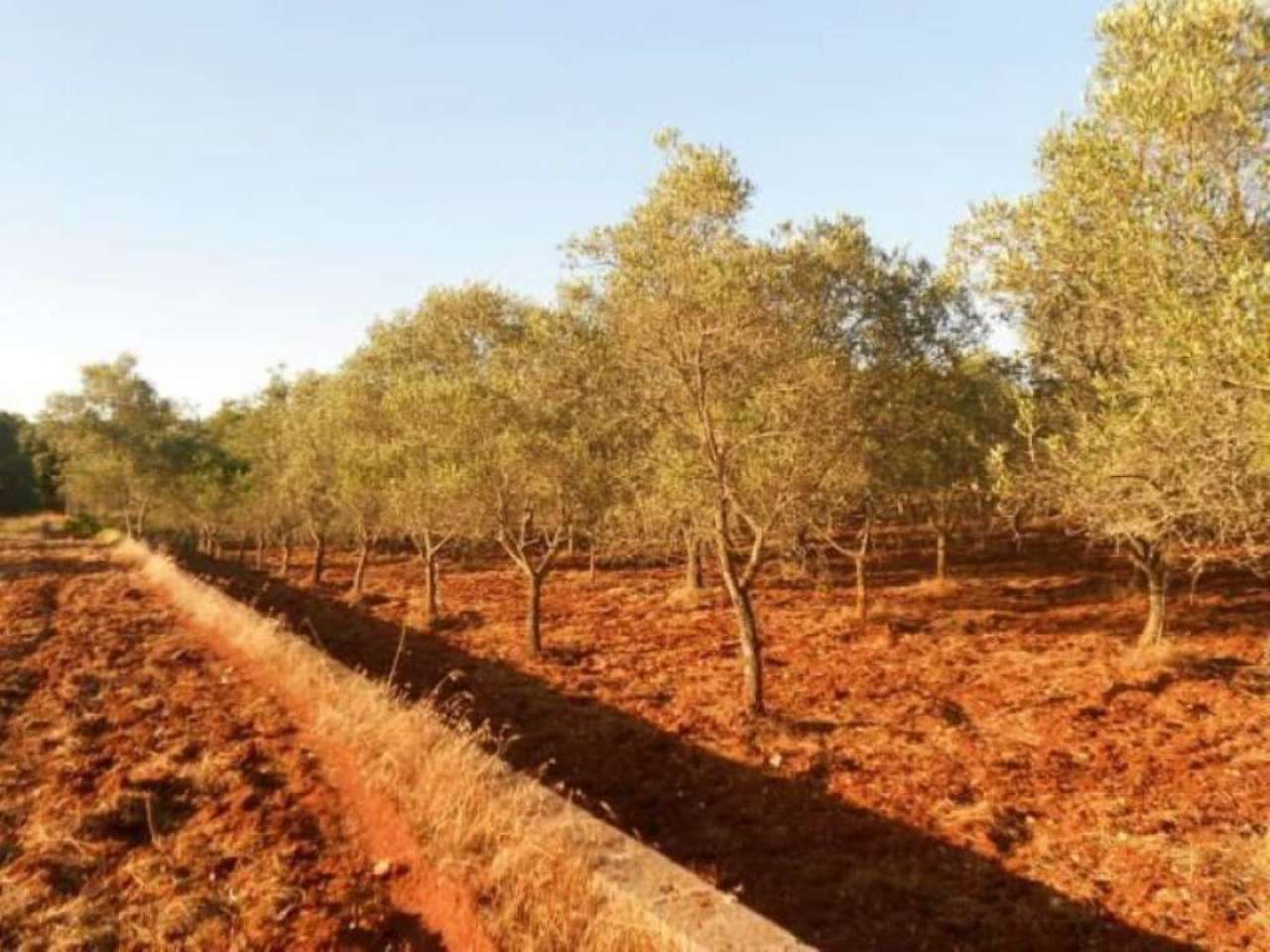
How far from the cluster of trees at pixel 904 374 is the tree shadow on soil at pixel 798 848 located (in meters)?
3.95

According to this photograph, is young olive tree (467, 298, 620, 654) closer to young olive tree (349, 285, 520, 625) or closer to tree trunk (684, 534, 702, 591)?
young olive tree (349, 285, 520, 625)

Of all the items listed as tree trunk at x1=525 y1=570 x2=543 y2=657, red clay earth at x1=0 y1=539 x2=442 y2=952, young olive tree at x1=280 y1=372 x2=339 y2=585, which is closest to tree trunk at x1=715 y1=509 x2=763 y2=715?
tree trunk at x1=525 y1=570 x2=543 y2=657

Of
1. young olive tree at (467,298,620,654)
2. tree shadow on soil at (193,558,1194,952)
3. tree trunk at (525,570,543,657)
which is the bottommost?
tree shadow on soil at (193,558,1194,952)

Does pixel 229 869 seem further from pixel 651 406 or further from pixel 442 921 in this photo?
pixel 651 406

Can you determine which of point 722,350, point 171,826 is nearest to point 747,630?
point 722,350

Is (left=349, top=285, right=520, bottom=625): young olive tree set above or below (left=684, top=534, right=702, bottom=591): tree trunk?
above

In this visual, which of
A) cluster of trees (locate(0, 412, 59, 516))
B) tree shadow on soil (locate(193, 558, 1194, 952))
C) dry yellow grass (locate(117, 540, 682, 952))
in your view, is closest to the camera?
dry yellow grass (locate(117, 540, 682, 952))

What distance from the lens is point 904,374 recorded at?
24969 millimetres

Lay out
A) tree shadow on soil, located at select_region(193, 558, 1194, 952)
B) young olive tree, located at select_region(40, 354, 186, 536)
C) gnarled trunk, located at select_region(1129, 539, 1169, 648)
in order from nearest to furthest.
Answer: tree shadow on soil, located at select_region(193, 558, 1194, 952) → gnarled trunk, located at select_region(1129, 539, 1169, 648) → young olive tree, located at select_region(40, 354, 186, 536)

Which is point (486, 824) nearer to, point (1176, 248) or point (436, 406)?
point (1176, 248)

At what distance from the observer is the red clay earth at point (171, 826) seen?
7297 mm

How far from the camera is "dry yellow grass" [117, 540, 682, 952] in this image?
686 centimetres

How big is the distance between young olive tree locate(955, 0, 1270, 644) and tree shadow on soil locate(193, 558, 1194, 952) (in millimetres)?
6072

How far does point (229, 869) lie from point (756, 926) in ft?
18.5
